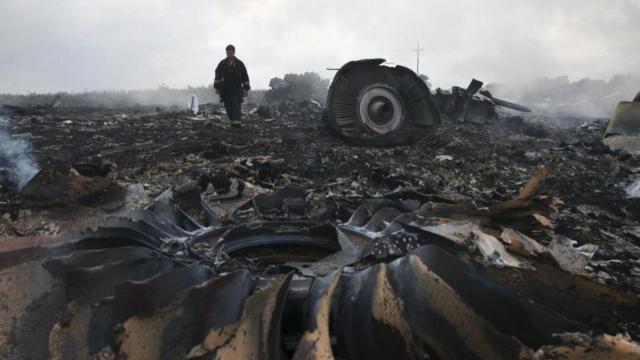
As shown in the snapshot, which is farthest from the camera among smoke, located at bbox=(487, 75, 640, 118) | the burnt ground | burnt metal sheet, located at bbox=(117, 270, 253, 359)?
smoke, located at bbox=(487, 75, 640, 118)

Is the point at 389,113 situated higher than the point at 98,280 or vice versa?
the point at 389,113

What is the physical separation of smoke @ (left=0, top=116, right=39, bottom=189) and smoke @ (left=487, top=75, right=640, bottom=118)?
955 inches

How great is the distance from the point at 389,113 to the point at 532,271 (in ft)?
25.4

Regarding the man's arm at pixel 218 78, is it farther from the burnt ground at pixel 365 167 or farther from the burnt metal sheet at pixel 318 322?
the burnt metal sheet at pixel 318 322

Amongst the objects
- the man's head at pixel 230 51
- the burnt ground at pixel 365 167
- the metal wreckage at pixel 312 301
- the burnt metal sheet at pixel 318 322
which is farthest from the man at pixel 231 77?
the burnt metal sheet at pixel 318 322

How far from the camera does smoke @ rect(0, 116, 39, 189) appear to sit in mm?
6248

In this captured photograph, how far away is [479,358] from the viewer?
1729 millimetres

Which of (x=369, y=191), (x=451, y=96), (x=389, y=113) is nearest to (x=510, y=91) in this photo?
(x=451, y=96)

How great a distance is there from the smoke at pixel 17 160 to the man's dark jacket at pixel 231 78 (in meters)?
4.07

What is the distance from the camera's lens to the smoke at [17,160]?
20.5ft

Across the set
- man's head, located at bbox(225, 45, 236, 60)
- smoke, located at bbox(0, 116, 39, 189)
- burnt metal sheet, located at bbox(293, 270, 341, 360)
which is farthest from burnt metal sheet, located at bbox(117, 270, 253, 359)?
man's head, located at bbox(225, 45, 236, 60)

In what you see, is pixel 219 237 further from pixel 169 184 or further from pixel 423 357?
pixel 169 184

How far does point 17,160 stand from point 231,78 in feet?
15.8

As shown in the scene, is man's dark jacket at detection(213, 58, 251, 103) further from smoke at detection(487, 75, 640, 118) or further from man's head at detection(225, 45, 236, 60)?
smoke at detection(487, 75, 640, 118)
